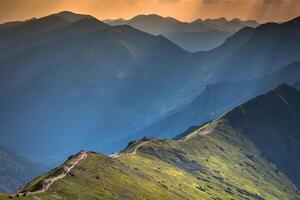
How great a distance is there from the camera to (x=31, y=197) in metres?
194

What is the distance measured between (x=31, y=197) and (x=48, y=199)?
590 cm

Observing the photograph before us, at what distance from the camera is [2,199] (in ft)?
582

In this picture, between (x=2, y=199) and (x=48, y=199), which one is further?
(x=48, y=199)

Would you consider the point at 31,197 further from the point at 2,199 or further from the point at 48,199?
the point at 2,199

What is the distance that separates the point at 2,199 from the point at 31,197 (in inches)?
702

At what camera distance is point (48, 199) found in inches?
7785

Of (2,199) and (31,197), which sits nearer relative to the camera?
(2,199)

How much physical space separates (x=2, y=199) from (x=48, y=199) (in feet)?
74.7

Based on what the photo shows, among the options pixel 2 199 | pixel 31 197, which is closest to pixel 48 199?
pixel 31 197
